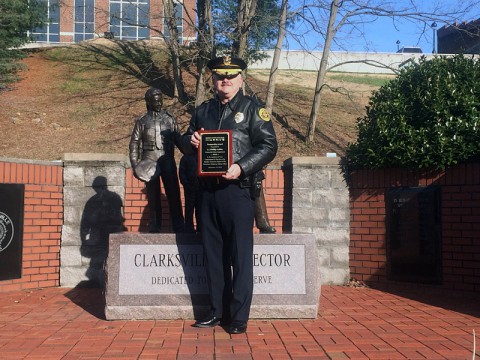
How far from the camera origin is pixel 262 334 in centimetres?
509

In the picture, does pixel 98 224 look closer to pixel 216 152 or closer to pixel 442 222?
pixel 216 152

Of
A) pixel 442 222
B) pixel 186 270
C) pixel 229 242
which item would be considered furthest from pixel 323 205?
pixel 229 242

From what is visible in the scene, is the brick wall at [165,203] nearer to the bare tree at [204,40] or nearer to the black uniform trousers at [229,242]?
the black uniform trousers at [229,242]

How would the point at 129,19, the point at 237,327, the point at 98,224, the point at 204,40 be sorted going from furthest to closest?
the point at 129,19, the point at 204,40, the point at 98,224, the point at 237,327

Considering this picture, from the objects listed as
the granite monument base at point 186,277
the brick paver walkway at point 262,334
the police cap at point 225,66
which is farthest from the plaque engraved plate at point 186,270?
the police cap at point 225,66

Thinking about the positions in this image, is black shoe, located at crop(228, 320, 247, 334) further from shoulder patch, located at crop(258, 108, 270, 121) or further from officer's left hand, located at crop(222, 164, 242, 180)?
shoulder patch, located at crop(258, 108, 270, 121)

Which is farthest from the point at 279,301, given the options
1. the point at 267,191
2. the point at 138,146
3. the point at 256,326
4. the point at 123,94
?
the point at 123,94

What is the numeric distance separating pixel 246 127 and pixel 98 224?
356cm

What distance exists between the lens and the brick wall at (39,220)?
750cm

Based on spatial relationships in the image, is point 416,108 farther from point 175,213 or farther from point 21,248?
point 21,248

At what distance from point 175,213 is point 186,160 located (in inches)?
24.0

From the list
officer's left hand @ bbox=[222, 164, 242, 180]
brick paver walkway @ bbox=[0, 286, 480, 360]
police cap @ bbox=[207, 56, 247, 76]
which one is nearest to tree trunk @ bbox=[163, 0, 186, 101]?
police cap @ bbox=[207, 56, 247, 76]

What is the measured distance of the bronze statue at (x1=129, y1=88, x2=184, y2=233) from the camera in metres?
6.48

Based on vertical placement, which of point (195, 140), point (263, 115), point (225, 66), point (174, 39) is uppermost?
point (174, 39)
